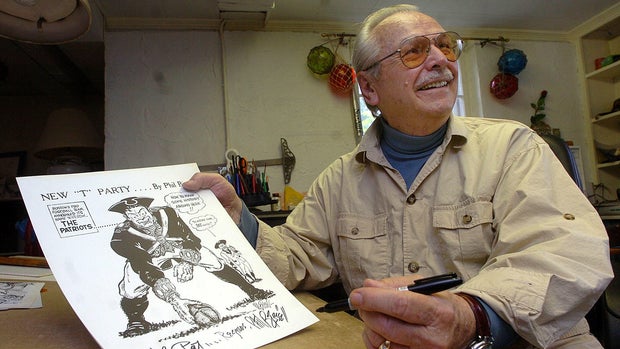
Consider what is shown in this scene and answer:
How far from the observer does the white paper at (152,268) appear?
47 centimetres

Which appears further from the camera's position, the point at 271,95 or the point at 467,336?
the point at 271,95

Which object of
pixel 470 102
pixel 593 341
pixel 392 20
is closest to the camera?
pixel 593 341

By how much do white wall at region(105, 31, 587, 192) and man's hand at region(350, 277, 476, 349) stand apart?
2.10 meters

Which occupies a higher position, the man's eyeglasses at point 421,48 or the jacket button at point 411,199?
the man's eyeglasses at point 421,48

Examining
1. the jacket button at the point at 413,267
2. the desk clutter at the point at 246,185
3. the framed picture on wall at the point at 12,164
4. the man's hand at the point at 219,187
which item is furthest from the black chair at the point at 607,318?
the framed picture on wall at the point at 12,164

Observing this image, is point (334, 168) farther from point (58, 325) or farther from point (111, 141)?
point (111, 141)

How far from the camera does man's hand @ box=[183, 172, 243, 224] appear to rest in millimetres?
738

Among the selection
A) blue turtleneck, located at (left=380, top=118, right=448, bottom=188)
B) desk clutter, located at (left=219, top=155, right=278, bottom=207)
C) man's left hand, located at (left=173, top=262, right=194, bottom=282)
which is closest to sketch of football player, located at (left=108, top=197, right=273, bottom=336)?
man's left hand, located at (left=173, top=262, right=194, bottom=282)

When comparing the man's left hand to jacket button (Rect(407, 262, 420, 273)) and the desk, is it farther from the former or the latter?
jacket button (Rect(407, 262, 420, 273))

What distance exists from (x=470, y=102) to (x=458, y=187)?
2387 millimetres

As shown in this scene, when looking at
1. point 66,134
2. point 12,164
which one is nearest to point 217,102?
point 66,134

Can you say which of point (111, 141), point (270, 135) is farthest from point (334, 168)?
point (111, 141)

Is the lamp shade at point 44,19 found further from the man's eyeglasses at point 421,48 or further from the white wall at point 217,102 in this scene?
the white wall at point 217,102

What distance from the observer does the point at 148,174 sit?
70 centimetres
